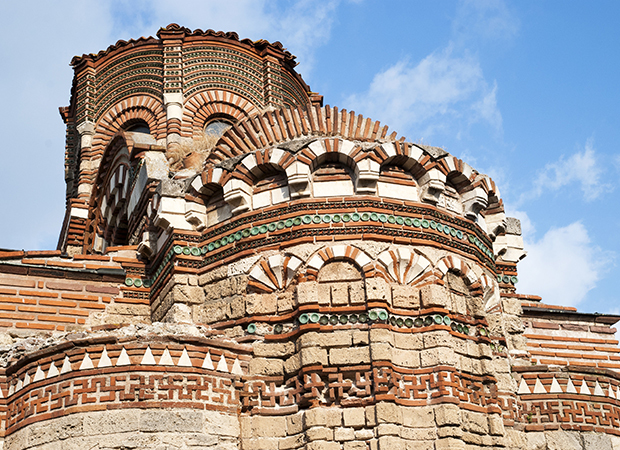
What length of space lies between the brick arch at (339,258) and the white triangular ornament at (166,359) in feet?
5.30

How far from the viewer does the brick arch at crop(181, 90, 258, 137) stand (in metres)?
17.8

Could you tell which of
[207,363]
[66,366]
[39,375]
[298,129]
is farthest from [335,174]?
[39,375]

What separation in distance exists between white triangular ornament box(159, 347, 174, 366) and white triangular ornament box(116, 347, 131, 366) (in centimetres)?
29

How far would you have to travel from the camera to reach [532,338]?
11.3 meters

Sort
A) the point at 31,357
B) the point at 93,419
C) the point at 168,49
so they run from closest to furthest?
the point at 93,419 → the point at 31,357 → the point at 168,49

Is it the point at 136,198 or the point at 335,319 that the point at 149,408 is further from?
the point at 136,198

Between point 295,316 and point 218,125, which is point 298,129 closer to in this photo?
point 295,316

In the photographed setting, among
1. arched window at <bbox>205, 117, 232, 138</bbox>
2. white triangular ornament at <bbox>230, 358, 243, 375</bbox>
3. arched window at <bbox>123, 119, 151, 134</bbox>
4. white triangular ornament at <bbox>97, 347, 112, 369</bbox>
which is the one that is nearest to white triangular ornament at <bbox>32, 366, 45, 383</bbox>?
white triangular ornament at <bbox>97, 347, 112, 369</bbox>

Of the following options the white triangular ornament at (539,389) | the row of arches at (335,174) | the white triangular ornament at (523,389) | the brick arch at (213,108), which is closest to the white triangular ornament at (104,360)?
the row of arches at (335,174)

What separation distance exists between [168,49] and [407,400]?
12.8 m

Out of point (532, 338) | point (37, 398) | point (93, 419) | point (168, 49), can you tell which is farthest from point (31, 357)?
point (168, 49)

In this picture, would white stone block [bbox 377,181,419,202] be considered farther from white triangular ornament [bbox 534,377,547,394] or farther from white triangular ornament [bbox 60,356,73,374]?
white triangular ornament [bbox 60,356,73,374]

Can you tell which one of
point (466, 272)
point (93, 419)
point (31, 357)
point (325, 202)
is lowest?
point (93, 419)

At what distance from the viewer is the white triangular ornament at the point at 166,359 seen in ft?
24.5
